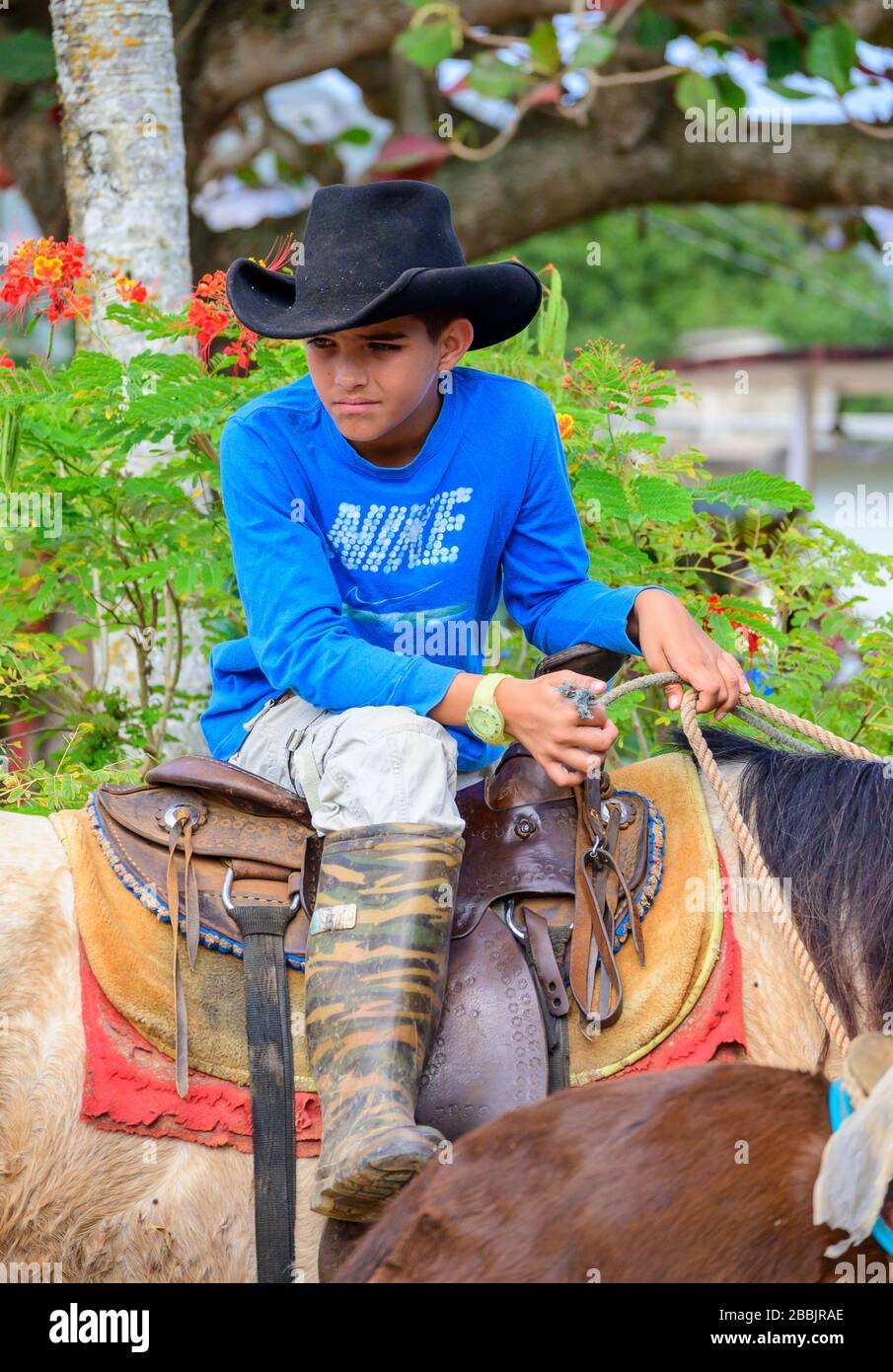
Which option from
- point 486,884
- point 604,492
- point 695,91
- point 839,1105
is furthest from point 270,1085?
point 695,91

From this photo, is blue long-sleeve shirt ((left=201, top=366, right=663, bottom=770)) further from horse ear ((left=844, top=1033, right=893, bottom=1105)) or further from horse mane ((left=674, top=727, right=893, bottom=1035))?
horse ear ((left=844, top=1033, right=893, bottom=1105))

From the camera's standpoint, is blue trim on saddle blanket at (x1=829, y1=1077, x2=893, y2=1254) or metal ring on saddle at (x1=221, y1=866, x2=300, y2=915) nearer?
blue trim on saddle blanket at (x1=829, y1=1077, x2=893, y2=1254)

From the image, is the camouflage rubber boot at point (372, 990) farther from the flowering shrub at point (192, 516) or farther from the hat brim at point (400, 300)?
the flowering shrub at point (192, 516)

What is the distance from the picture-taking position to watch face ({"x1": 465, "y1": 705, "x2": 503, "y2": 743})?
96.0 inches

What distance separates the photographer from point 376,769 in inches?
95.8

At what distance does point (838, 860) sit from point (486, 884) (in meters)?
0.60

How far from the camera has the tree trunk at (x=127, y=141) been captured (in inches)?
176

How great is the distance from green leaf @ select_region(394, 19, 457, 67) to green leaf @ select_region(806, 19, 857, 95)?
1438 millimetres

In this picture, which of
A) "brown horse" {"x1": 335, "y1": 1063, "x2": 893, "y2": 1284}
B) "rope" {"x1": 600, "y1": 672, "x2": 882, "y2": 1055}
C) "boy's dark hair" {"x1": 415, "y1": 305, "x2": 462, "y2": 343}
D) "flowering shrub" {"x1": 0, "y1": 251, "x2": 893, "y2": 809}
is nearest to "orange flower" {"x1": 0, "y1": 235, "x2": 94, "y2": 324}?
"flowering shrub" {"x1": 0, "y1": 251, "x2": 893, "y2": 809}

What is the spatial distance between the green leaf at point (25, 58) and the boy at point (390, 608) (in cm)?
343

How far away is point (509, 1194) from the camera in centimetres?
176

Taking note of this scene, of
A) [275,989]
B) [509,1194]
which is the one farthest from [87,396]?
[509,1194]

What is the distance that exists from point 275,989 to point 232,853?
253 millimetres

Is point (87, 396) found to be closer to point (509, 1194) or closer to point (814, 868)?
point (814, 868)
